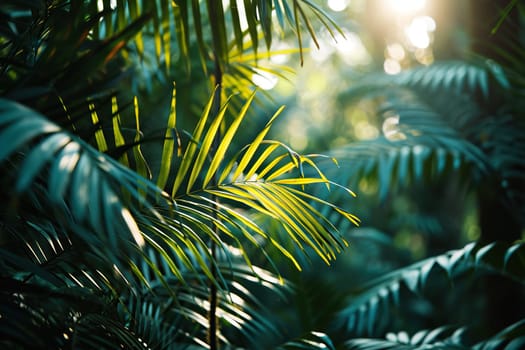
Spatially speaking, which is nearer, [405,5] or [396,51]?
[405,5]

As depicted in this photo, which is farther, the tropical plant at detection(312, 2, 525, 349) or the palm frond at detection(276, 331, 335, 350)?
the tropical plant at detection(312, 2, 525, 349)

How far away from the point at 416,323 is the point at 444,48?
1746 millimetres

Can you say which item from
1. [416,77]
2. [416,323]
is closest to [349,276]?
[416,323]

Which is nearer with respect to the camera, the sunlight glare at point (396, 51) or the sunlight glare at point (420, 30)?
the sunlight glare at point (420, 30)

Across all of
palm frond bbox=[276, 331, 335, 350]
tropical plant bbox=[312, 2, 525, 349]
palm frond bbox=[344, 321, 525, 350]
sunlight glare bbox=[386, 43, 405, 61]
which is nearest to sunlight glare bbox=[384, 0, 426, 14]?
sunlight glare bbox=[386, 43, 405, 61]

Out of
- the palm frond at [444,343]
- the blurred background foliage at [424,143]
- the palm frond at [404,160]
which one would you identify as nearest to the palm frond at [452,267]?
the blurred background foliage at [424,143]

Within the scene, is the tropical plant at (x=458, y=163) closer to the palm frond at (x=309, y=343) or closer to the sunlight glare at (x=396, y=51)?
the palm frond at (x=309, y=343)

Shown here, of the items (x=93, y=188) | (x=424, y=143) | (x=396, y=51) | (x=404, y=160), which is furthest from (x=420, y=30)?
(x=93, y=188)

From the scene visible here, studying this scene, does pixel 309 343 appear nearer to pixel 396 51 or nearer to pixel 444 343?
pixel 444 343

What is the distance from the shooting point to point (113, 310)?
0.73 meters

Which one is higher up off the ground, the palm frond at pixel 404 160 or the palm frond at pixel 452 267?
the palm frond at pixel 404 160

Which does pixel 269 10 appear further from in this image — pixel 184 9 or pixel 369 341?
pixel 369 341

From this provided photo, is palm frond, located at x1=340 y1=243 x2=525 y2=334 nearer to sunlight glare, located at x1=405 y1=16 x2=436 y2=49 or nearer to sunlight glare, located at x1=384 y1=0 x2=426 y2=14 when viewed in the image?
sunlight glare, located at x1=405 y1=16 x2=436 y2=49

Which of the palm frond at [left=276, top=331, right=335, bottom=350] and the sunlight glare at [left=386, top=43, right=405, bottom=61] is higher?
the sunlight glare at [left=386, top=43, right=405, bottom=61]
